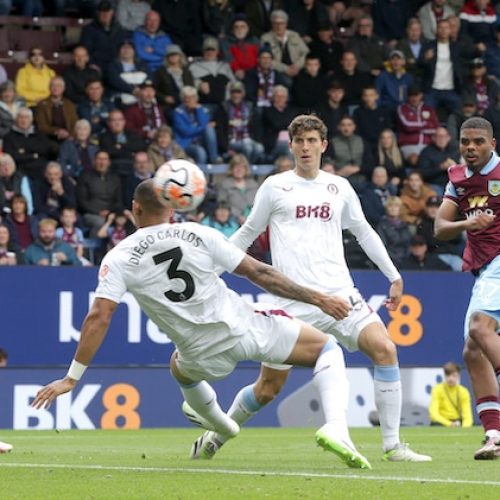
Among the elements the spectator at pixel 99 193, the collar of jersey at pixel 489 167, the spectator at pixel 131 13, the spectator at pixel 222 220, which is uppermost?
the spectator at pixel 131 13

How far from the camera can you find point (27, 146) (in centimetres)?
2034

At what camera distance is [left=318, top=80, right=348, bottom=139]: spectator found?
74.3 feet

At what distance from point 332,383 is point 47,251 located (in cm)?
1021

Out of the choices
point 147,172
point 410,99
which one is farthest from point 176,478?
point 410,99

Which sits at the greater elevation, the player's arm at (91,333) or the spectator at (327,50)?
the spectator at (327,50)

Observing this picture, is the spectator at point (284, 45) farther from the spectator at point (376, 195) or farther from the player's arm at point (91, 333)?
the player's arm at point (91, 333)

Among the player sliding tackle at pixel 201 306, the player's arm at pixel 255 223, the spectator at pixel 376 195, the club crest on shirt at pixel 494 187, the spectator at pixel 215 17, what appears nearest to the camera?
the player sliding tackle at pixel 201 306

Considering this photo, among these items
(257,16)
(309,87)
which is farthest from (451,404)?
(257,16)

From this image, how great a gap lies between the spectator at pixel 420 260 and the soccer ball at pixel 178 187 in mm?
11614

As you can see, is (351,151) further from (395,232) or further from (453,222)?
(453,222)

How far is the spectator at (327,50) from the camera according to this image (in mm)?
23609

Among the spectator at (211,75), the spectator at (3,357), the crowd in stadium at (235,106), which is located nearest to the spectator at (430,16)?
the crowd in stadium at (235,106)

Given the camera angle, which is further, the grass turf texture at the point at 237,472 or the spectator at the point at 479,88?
the spectator at the point at 479,88

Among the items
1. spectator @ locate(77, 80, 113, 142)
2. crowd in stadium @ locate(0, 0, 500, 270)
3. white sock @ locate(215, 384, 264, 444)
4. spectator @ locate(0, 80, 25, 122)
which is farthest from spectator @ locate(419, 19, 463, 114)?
white sock @ locate(215, 384, 264, 444)
